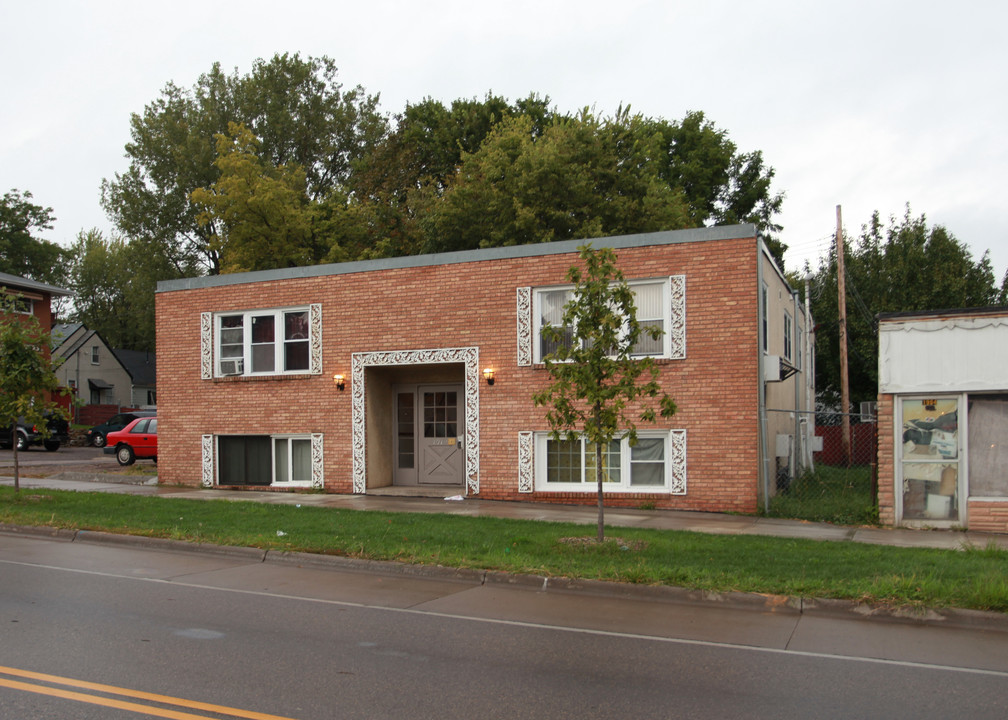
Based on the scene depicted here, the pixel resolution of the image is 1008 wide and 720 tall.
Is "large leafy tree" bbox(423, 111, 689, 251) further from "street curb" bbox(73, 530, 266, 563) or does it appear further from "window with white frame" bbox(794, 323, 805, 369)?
"street curb" bbox(73, 530, 266, 563)

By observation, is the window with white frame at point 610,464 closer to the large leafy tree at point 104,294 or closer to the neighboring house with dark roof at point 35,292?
the neighboring house with dark roof at point 35,292

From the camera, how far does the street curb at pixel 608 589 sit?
8.09 m

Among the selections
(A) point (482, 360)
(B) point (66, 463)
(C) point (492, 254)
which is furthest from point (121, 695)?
(B) point (66, 463)

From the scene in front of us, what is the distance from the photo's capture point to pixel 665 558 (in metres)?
10.4

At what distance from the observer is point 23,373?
15.7 metres

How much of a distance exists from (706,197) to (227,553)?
36145 millimetres

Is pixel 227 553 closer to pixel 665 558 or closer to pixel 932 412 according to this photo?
pixel 665 558

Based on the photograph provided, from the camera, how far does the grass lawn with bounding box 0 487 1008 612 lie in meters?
8.83

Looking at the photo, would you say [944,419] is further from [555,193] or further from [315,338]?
[555,193]

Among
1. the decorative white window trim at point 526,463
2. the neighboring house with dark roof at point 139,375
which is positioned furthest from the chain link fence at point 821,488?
the neighboring house with dark roof at point 139,375

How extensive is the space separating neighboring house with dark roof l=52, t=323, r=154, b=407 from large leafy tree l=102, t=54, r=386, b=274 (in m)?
12.0

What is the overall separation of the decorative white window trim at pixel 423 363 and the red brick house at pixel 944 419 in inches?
292

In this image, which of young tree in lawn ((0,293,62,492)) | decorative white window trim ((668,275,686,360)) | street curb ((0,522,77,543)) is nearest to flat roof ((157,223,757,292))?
decorative white window trim ((668,275,686,360))

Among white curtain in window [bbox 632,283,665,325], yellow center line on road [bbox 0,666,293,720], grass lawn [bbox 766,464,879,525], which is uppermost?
white curtain in window [bbox 632,283,665,325]
